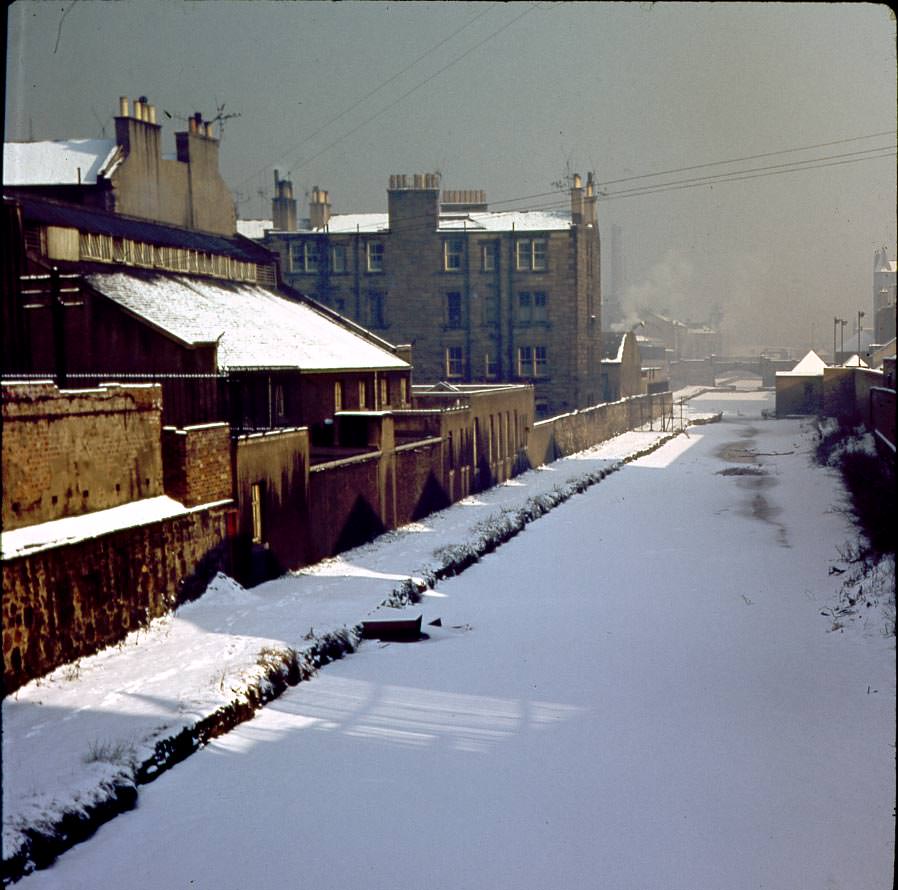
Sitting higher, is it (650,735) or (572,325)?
(572,325)

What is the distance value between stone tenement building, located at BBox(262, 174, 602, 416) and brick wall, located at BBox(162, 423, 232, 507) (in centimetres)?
4147

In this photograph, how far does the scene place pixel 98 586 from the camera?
50.0 ft

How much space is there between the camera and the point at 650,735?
12.6 meters

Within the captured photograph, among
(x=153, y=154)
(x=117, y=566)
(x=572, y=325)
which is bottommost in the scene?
(x=117, y=566)

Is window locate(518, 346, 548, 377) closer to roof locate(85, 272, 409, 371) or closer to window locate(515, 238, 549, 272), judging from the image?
window locate(515, 238, 549, 272)

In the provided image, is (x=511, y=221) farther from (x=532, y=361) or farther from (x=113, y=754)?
(x=113, y=754)

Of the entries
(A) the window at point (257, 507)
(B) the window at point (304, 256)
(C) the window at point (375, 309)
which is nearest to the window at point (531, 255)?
(C) the window at point (375, 309)

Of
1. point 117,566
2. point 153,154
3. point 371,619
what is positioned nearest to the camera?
point 117,566

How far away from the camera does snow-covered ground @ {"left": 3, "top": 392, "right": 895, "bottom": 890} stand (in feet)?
29.9

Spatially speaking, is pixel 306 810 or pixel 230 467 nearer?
pixel 306 810

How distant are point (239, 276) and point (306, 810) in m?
26.8

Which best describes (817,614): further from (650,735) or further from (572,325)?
(572,325)

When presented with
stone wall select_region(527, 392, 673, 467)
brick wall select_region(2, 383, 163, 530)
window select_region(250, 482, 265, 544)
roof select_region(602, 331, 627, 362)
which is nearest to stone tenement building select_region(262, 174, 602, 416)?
stone wall select_region(527, 392, 673, 467)

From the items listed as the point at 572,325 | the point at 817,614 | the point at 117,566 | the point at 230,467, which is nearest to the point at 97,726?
the point at 117,566
